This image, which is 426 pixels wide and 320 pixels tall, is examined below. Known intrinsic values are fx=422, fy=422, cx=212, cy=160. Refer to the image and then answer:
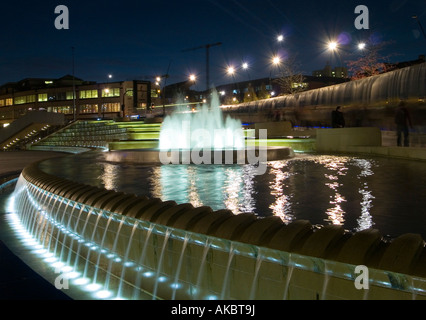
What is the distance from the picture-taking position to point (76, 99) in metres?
93.6

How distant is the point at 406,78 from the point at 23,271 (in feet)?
54.9

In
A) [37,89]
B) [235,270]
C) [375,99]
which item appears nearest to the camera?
[235,270]

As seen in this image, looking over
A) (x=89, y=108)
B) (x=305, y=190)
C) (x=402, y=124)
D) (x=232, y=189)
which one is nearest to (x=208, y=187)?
(x=232, y=189)

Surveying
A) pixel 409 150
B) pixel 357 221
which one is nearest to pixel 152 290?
pixel 357 221

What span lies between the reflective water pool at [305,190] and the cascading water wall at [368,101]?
6.62m

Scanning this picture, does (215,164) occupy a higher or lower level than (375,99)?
lower

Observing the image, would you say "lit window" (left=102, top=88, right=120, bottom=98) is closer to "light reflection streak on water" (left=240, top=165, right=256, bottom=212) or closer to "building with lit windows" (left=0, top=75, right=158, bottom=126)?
"building with lit windows" (left=0, top=75, right=158, bottom=126)

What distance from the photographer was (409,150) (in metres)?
13.4

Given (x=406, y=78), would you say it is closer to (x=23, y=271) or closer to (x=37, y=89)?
(x=23, y=271)

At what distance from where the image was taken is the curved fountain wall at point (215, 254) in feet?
9.47

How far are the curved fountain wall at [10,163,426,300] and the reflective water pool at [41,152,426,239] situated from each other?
3.68ft

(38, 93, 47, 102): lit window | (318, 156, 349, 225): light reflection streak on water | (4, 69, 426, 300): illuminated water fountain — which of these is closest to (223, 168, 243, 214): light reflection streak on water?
(4, 69, 426, 300): illuminated water fountain

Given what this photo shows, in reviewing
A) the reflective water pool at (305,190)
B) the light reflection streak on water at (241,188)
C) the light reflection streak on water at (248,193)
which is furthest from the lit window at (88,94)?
the light reflection streak on water at (248,193)

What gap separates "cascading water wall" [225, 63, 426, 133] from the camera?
1661 cm
